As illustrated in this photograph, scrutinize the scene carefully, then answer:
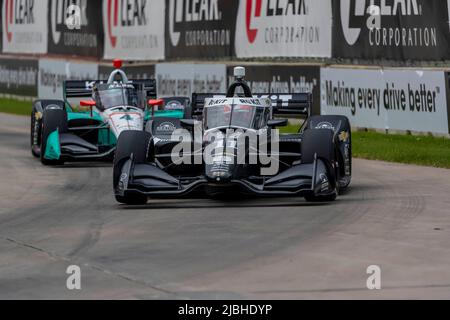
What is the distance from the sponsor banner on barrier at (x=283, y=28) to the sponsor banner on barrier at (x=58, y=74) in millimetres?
8339

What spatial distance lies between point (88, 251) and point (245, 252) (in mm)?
1425

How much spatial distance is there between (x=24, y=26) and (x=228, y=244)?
33042 millimetres

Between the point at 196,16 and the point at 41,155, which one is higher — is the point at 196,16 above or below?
above

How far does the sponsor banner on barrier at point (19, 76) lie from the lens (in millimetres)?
42406

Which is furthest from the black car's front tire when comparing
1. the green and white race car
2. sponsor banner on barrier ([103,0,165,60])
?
sponsor banner on barrier ([103,0,165,60])

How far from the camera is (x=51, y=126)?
2141cm

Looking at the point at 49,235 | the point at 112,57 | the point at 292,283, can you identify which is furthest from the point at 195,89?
the point at 292,283

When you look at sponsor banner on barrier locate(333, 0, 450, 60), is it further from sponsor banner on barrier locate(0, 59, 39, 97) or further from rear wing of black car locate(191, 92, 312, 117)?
sponsor banner on barrier locate(0, 59, 39, 97)

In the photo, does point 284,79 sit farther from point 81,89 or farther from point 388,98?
point 81,89

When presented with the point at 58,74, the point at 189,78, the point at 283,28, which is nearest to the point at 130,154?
the point at 283,28

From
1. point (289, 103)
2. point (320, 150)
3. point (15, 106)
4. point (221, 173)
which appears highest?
point (289, 103)

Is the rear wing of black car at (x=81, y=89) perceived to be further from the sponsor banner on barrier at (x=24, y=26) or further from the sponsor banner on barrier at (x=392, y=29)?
the sponsor banner on barrier at (x=24, y=26)

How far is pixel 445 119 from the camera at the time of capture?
22.7m
